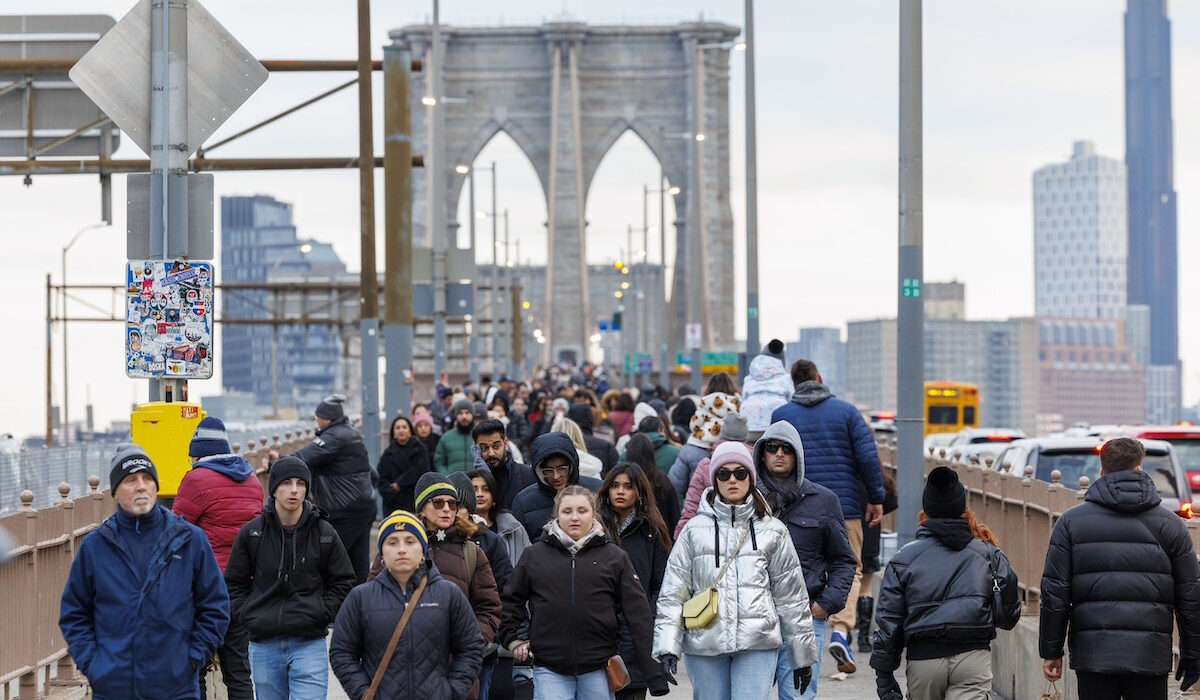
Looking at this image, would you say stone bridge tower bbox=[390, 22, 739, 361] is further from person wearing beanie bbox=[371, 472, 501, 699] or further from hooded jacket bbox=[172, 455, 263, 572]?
person wearing beanie bbox=[371, 472, 501, 699]

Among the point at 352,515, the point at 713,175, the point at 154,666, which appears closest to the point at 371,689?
the point at 154,666

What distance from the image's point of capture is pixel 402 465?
18000 millimetres

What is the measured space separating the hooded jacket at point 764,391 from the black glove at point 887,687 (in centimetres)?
547

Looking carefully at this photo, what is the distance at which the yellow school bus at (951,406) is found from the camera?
53688 mm

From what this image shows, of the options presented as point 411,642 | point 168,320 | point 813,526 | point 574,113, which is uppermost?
point 574,113

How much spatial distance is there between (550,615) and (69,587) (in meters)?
2.01

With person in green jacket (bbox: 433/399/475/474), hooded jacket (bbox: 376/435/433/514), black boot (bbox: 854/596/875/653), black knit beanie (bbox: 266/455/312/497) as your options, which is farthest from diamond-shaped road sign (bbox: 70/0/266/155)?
hooded jacket (bbox: 376/435/433/514)

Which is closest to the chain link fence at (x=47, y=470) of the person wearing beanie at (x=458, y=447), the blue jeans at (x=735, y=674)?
the person wearing beanie at (x=458, y=447)

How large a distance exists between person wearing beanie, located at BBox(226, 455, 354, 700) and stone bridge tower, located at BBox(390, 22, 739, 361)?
4043 inches

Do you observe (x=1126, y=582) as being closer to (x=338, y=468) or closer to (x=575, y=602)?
(x=575, y=602)

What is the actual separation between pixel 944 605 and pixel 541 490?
103 inches

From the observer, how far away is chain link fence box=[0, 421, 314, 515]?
74.7ft

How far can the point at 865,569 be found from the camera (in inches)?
547

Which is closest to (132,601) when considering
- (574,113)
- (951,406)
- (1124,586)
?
(1124,586)
